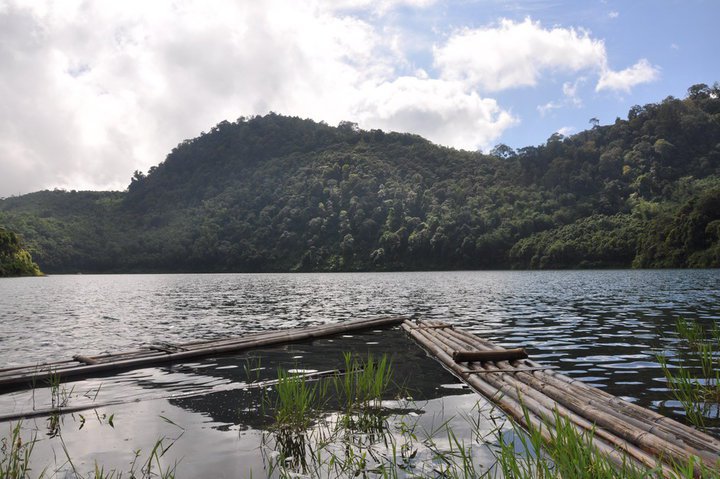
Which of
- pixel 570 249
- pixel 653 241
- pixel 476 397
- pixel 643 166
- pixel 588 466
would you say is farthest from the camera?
pixel 643 166

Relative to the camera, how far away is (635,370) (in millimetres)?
14211

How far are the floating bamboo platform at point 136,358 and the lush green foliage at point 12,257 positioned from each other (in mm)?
128758

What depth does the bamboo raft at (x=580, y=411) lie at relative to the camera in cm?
627

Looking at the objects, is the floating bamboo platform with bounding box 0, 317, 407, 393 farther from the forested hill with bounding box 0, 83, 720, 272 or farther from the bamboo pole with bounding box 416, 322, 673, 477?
the forested hill with bounding box 0, 83, 720, 272

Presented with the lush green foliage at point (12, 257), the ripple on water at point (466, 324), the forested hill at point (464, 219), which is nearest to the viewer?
the ripple on water at point (466, 324)

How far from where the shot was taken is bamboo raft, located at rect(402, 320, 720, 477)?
6266mm

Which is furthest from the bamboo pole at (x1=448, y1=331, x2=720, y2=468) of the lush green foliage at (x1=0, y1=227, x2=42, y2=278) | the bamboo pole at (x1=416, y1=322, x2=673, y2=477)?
the lush green foliage at (x1=0, y1=227, x2=42, y2=278)

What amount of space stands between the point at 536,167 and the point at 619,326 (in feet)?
587

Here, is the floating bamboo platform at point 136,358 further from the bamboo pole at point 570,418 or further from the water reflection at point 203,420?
the bamboo pole at point 570,418

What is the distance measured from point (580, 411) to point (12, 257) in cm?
14709

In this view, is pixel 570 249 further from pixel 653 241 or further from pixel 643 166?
pixel 643 166

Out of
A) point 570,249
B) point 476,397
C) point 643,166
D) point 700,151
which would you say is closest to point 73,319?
point 476,397

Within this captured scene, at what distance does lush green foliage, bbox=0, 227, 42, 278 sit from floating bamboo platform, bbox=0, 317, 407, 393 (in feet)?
422

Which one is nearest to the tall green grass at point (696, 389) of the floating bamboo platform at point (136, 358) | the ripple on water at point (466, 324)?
the ripple on water at point (466, 324)
